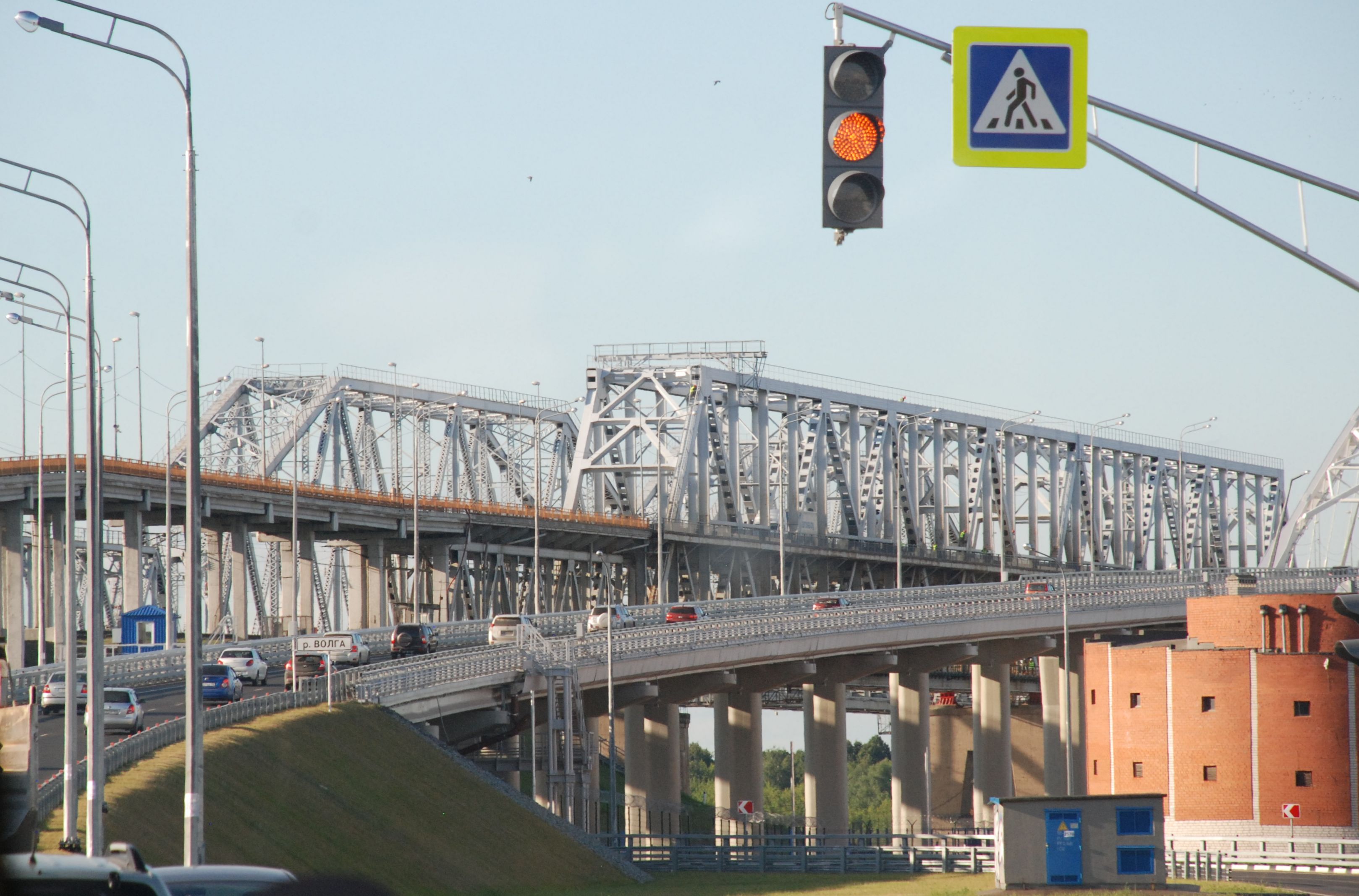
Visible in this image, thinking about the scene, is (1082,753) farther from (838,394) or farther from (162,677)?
(162,677)

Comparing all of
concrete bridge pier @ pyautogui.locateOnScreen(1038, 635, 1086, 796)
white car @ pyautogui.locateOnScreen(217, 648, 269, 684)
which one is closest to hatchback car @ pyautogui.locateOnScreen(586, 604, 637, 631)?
white car @ pyautogui.locateOnScreen(217, 648, 269, 684)

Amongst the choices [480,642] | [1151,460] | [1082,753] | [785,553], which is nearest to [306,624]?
[480,642]

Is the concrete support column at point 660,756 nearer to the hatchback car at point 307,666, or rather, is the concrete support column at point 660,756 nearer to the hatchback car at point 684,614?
the hatchback car at point 684,614

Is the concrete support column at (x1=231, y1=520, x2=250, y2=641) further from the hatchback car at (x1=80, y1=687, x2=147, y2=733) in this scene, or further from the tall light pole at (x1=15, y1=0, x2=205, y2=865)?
the tall light pole at (x1=15, y1=0, x2=205, y2=865)

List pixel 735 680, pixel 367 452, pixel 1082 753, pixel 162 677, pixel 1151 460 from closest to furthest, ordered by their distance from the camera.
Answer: pixel 162 677, pixel 735 680, pixel 1082 753, pixel 367 452, pixel 1151 460

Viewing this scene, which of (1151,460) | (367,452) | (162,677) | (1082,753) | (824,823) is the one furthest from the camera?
(1151,460)

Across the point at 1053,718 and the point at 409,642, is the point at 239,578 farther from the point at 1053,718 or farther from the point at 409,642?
the point at 1053,718

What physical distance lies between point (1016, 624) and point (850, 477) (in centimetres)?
5057

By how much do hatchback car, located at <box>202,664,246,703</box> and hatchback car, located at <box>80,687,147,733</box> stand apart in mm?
11129

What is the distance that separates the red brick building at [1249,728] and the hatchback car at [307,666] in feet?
116

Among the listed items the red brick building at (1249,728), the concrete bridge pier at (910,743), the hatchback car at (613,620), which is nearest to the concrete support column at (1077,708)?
the concrete bridge pier at (910,743)

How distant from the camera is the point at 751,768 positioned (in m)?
96.0

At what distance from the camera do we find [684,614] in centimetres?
9069

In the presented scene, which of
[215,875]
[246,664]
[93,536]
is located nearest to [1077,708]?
[246,664]
